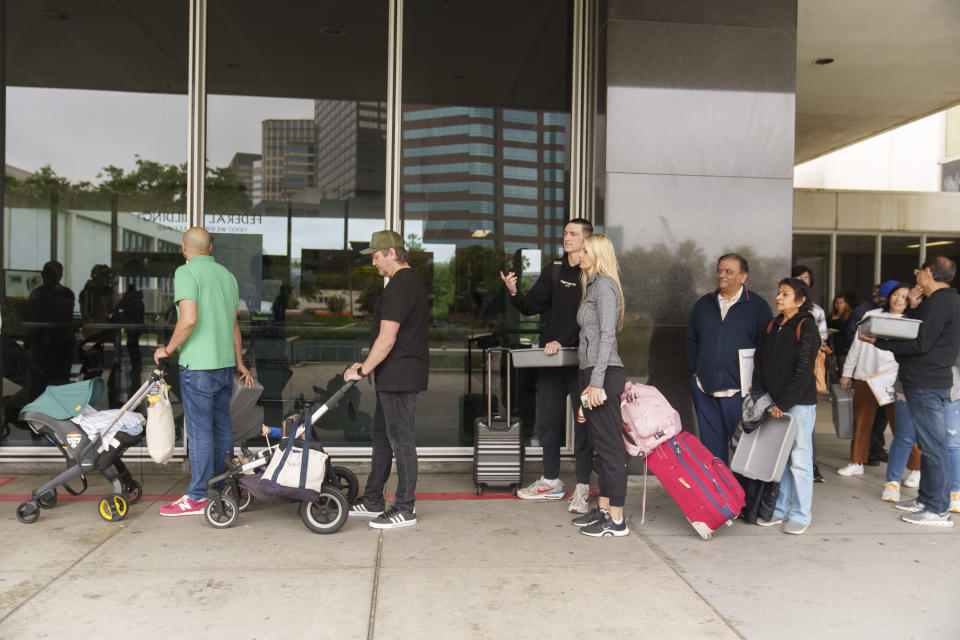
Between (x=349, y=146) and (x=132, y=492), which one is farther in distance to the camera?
(x=349, y=146)

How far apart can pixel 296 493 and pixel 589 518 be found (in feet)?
6.23

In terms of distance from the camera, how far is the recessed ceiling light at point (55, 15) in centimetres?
670

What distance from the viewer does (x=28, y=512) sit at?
4.61 meters

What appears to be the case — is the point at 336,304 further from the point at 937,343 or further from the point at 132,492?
the point at 937,343

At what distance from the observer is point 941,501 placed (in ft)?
16.0

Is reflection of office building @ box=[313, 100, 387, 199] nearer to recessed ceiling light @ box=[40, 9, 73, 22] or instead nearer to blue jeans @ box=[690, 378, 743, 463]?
recessed ceiling light @ box=[40, 9, 73, 22]

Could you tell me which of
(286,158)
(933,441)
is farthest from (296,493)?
(933,441)

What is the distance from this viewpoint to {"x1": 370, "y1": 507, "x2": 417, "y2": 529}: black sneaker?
15.1ft

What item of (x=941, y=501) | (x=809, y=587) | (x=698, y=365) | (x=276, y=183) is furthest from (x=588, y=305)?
(x=276, y=183)

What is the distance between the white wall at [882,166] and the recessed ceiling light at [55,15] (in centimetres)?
1379

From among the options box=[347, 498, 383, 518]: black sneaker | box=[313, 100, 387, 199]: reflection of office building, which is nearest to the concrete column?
box=[313, 100, 387, 199]: reflection of office building

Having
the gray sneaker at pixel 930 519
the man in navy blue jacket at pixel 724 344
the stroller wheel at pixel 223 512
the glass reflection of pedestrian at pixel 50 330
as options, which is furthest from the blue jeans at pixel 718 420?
the glass reflection of pedestrian at pixel 50 330

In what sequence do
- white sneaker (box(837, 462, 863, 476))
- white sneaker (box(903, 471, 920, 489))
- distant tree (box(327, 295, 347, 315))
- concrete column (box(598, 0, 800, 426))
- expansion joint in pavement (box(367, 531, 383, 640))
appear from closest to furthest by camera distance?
expansion joint in pavement (box(367, 531, 383, 640)), concrete column (box(598, 0, 800, 426)), white sneaker (box(903, 471, 920, 489)), white sneaker (box(837, 462, 863, 476)), distant tree (box(327, 295, 347, 315))

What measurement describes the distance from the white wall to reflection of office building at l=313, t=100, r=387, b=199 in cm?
1164
